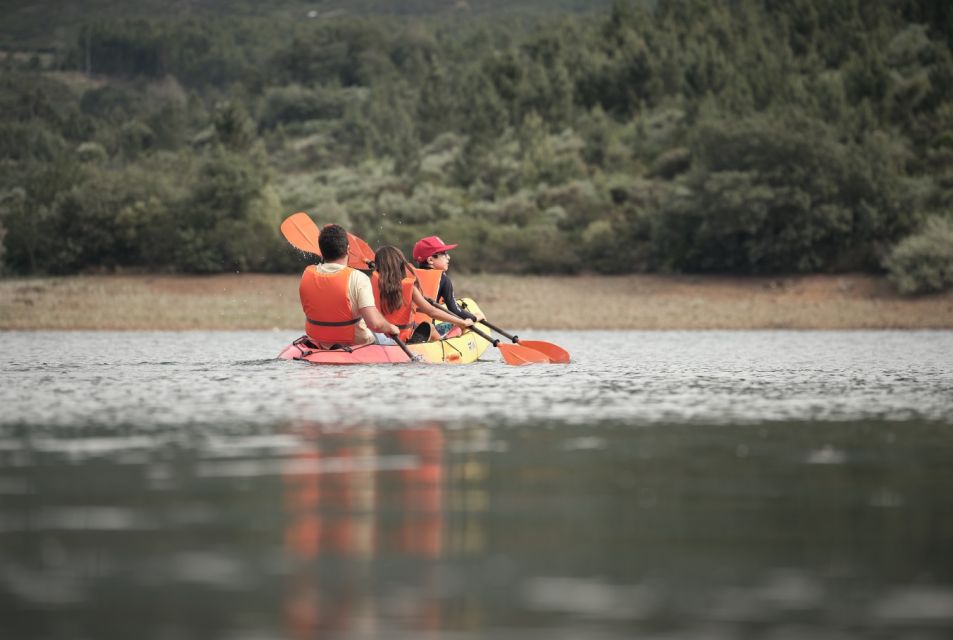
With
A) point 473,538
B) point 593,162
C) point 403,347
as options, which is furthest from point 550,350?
point 593,162

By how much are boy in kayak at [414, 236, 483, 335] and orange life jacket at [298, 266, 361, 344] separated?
1.61 metres

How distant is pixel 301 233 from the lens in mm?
26484

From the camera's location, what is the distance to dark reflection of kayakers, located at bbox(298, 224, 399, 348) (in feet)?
74.9

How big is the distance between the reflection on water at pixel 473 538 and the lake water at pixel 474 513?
0.9 inches

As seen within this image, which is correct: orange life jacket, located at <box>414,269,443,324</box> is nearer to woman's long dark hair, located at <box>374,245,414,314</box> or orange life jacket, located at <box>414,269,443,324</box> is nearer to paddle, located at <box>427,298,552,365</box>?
woman's long dark hair, located at <box>374,245,414,314</box>

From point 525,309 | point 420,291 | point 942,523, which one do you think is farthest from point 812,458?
point 525,309

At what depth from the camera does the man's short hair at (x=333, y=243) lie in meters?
22.9

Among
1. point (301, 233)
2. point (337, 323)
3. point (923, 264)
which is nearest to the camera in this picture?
point (337, 323)

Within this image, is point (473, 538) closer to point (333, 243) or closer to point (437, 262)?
point (333, 243)

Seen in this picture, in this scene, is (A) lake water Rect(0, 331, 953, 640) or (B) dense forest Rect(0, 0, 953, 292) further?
(B) dense forest Rect(0, 0, 953, 292)

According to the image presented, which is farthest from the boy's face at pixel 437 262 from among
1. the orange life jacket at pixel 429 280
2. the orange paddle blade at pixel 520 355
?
the orange paddle blade at pixel 520 355

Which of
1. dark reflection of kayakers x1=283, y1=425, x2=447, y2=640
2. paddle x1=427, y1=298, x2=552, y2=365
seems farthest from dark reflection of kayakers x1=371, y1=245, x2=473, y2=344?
dark reflection of kayakers x1=283, y1=425, x2=447, y2=640

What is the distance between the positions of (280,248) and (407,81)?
86.6 metres

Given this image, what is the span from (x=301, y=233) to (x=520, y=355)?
4059 mm
